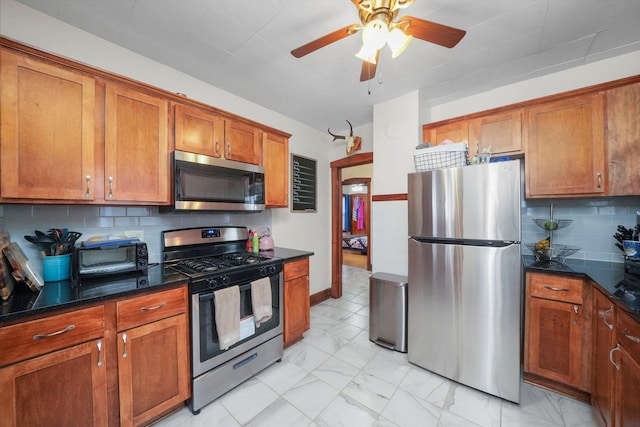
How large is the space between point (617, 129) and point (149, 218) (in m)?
3.81

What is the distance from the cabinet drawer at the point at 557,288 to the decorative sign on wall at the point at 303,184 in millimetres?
2579

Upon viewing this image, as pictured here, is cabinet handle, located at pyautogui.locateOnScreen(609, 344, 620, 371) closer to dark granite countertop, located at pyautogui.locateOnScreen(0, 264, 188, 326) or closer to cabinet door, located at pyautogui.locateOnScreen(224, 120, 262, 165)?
dark granite countertop, located at pyautogui.locateOnScreen(0, 264, 188, 326)

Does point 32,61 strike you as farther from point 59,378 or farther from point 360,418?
point 360,418

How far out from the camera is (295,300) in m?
2.34

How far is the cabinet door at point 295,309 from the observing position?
2254 millimetres

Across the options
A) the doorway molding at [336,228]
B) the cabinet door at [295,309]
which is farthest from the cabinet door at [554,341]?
the doorway molding at [336,228]

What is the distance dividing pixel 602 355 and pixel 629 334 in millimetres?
532

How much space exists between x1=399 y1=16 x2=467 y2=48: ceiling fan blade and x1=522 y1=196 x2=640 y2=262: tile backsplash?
1932mm

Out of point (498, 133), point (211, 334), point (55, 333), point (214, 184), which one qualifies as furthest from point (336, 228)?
point (55, 333)

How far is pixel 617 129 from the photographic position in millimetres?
1768

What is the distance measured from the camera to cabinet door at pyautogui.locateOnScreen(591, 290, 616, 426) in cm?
126

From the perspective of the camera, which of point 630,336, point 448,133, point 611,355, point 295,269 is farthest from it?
point 448,133

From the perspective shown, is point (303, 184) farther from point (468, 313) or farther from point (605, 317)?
point (605, 317)

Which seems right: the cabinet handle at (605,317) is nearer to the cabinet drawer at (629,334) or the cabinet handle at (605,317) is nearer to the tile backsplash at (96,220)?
the cabinet drawer at (629,334)
